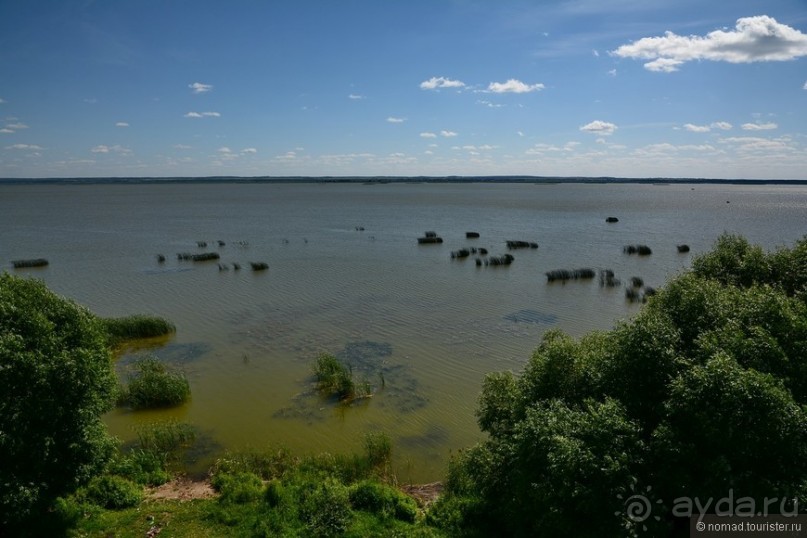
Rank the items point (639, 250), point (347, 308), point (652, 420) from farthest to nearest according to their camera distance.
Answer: point (639, 250), point (347, 308), point (652, 420)

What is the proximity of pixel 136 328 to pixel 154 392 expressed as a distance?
408 inches

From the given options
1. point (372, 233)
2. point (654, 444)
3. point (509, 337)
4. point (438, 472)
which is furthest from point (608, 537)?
point (372, 233)

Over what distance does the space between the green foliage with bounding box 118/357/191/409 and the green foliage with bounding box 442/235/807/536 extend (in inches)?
543

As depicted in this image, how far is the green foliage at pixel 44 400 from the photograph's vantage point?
41.0 ft

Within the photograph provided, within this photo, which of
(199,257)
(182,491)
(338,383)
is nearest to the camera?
(182,491)

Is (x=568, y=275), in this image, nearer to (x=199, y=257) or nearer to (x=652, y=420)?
(x=652, y=420)

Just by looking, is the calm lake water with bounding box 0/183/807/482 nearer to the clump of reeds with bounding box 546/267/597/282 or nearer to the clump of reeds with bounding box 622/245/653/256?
the clump of reeds with bounding box 622/245/653/256

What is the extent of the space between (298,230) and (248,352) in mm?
56241

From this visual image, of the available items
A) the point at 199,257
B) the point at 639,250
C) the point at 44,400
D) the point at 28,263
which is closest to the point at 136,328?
the point at 44,400

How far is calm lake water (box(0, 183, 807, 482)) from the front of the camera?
71.3 ft

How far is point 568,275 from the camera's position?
45469mm

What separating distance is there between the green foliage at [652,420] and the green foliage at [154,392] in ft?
45.3

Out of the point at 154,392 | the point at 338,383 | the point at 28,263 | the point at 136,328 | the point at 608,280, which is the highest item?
the point at 608,280

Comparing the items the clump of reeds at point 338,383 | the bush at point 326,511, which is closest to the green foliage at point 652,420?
the bush at point 326,511
